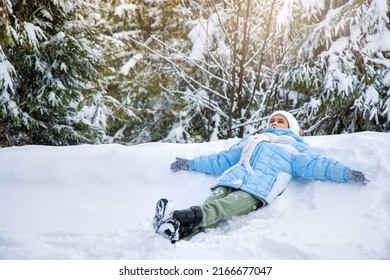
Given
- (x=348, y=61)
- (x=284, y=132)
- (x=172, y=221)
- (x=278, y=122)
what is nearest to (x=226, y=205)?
(x=172, y=221)

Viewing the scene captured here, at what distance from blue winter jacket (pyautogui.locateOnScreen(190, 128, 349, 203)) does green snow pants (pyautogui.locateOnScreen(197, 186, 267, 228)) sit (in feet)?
0.21

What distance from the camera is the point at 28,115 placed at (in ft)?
18.8

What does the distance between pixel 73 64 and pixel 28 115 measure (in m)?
1.19

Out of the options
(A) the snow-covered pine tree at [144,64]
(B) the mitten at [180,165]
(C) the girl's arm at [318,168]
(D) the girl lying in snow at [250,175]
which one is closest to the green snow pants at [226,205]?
(D) the girl lying in snow at [250,175]

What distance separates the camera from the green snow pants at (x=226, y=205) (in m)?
2.47

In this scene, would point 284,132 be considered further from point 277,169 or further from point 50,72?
point 50,72

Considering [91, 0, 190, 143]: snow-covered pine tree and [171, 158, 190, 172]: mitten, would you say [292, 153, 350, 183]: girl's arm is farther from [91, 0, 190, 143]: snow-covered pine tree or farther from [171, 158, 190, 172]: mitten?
[91, 0, 190, 143]: snow-covered pine tree

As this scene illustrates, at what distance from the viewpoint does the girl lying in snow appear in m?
2.30

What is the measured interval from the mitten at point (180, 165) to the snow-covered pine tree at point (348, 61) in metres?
2.89

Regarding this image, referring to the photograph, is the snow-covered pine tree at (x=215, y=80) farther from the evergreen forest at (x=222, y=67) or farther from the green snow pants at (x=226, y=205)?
the green snow pants at (x=226, y=205)

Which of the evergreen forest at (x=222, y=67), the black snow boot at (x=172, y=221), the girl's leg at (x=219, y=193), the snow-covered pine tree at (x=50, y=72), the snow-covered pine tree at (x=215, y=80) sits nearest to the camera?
the black snow boot at (x=172, y=221)

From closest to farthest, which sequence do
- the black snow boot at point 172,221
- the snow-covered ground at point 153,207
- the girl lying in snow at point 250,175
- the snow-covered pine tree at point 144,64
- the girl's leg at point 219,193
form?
the snow-covered ground at point 153,207 → the black snow boot at point 172,221 → the girl lying in snow at point 250,175 → the girl's leg at point 219,193 → the snow-covered pine tree at point 144,64

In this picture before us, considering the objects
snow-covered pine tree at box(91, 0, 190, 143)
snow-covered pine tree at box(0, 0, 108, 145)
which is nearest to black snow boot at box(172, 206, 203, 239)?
snow-covered pine tree at box(0, 0, 108, 145)
